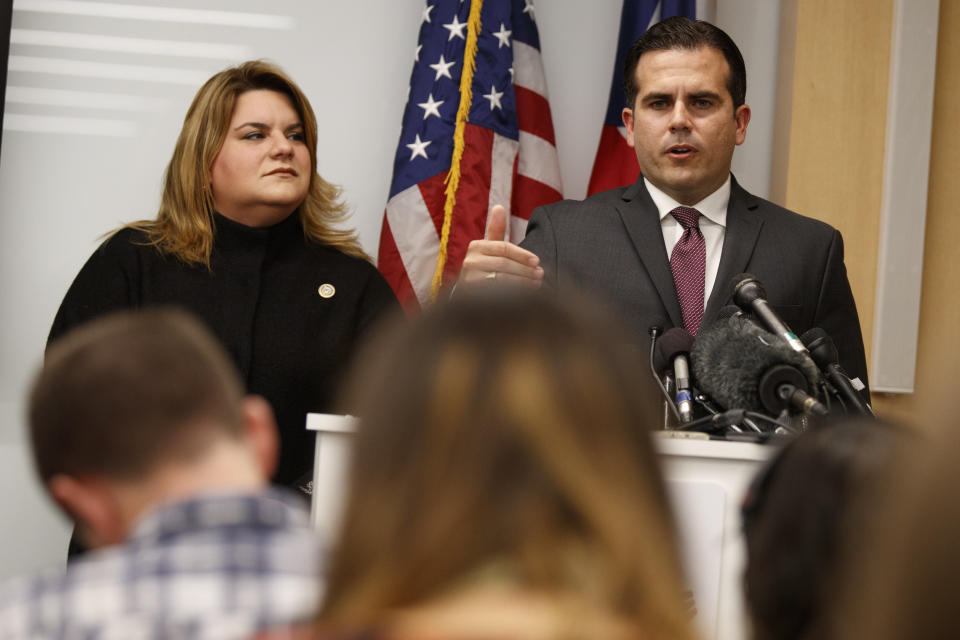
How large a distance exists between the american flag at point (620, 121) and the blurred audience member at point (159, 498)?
3058 millimetres

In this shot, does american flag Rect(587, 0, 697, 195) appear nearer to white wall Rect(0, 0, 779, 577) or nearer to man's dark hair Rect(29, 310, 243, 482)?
white wall Rect(0, 0, 779, 577)

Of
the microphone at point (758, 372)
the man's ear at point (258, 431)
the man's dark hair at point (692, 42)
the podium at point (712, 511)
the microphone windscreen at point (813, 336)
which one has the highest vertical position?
the man's dark hair at point (692, 42)

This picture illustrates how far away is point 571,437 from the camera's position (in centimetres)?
78

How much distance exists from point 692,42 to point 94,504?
2.60 meters

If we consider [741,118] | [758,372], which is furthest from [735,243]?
[758,372]

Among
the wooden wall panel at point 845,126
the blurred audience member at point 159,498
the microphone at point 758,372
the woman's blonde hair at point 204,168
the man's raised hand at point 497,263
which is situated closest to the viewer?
the blurred audience member at point 159,498

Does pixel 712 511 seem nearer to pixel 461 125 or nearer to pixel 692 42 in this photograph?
pixel 692 42

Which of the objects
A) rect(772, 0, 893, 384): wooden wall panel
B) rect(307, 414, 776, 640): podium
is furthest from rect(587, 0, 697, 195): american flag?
rect(307, 414, 776, 640): podium

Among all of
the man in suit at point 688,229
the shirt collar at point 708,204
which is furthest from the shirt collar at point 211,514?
the shirt collar at point 708,204

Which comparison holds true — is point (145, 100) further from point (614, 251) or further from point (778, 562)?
point (778, 562)

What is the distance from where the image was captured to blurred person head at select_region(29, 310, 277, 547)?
1142 mm

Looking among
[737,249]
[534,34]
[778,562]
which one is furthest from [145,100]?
[778,562]

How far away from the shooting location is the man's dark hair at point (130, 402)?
1.15 m

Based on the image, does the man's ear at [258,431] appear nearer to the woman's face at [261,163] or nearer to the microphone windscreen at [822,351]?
the microphone windscreen at [822,351]
